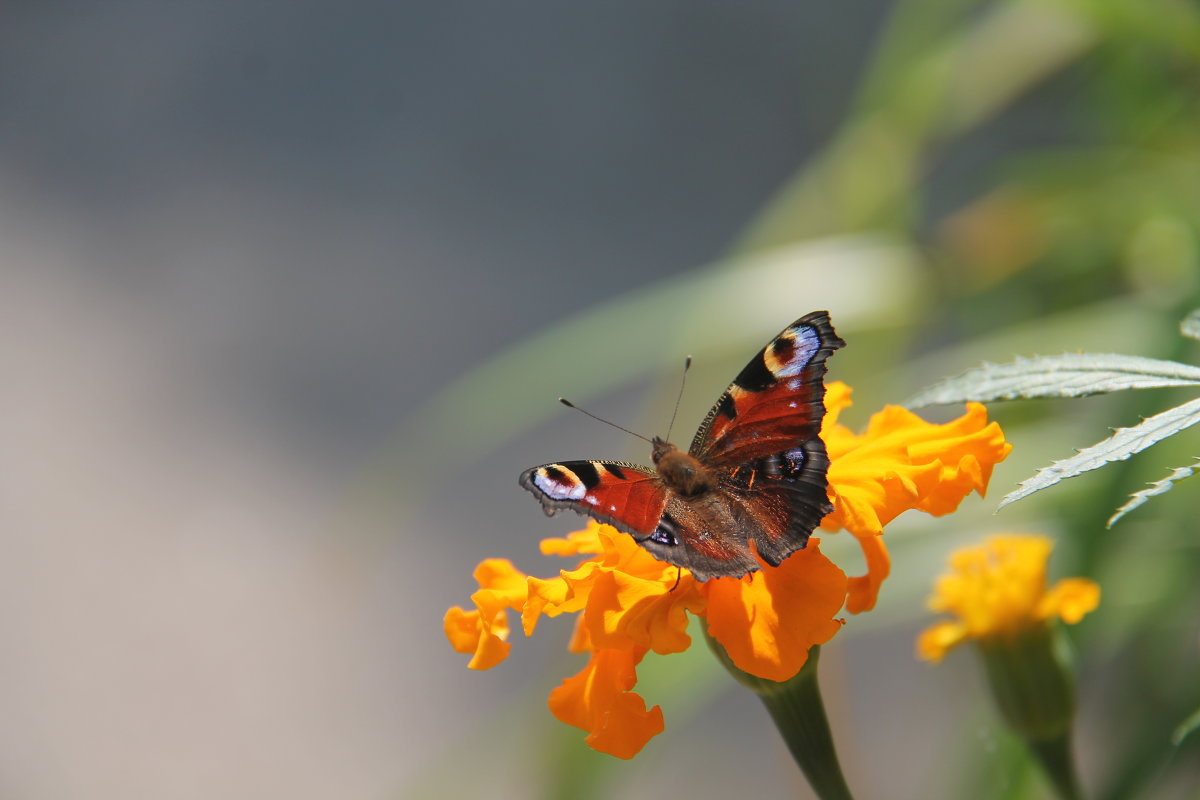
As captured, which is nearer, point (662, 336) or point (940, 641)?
point (940, 641)

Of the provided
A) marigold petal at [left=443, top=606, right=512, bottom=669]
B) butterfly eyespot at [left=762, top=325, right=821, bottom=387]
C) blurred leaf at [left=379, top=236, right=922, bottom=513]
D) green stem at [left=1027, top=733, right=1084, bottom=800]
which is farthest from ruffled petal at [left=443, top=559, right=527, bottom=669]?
blurred leaf at [left=379, top=236, right=922, bottom=513]

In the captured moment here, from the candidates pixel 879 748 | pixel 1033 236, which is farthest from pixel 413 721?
pixel 1033 236

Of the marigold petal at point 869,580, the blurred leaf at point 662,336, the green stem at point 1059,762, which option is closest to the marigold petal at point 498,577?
the marigold petal at point 869,580

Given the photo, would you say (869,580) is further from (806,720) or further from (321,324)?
(321,324)

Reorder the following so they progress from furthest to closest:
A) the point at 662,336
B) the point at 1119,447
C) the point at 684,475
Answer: the point at 662,336
the point at 684,475
the point at 1119,447

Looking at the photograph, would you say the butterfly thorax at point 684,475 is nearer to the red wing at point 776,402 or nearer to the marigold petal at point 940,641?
the red wing at point 776,402

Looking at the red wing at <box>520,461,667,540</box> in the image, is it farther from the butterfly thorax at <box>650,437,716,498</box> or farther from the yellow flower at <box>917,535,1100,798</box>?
the yellow flower at <box>917,535,1100,798</box>

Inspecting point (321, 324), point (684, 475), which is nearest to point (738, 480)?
point (684, 475)
